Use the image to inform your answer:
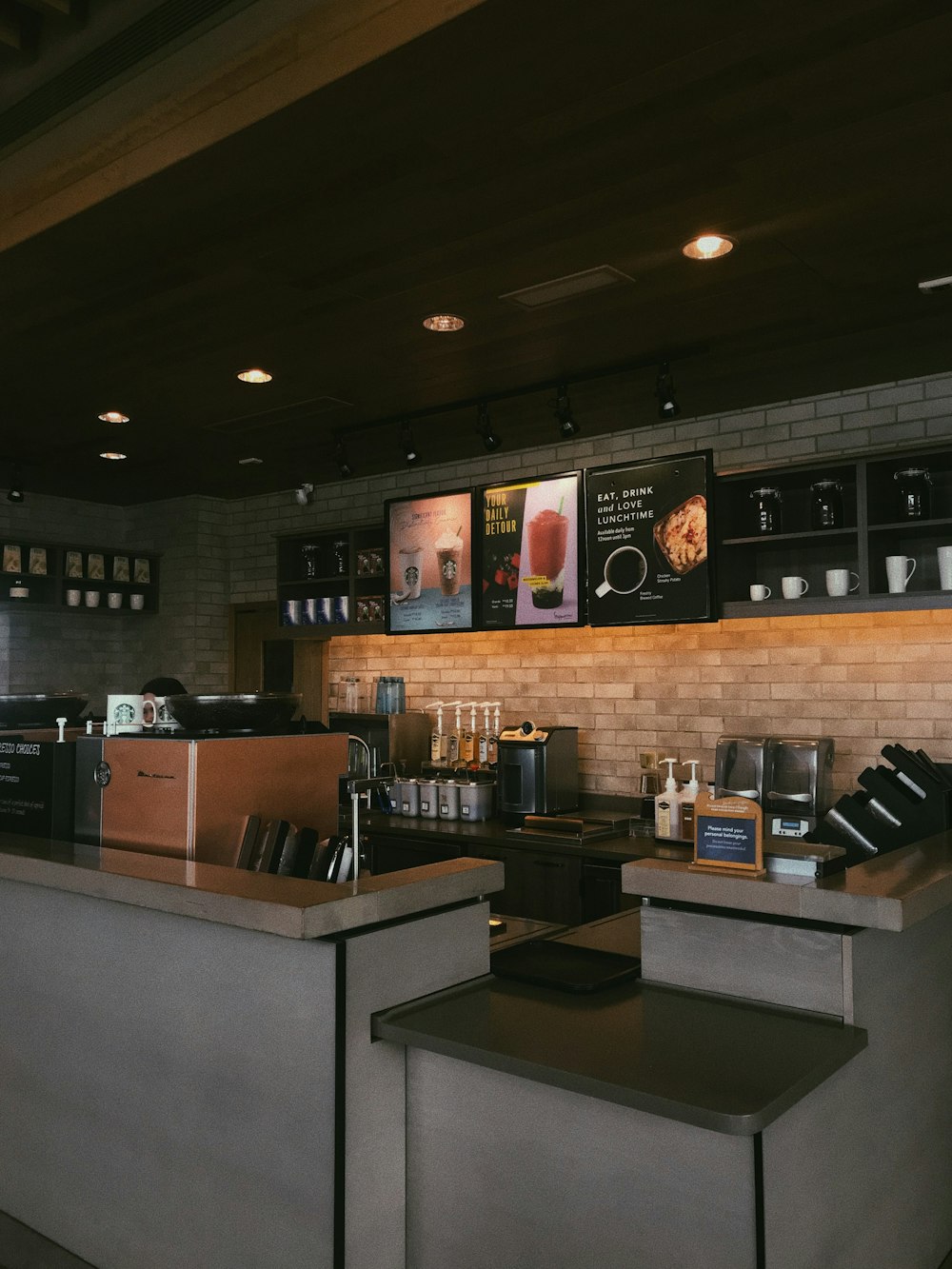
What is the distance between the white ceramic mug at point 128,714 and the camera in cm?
280

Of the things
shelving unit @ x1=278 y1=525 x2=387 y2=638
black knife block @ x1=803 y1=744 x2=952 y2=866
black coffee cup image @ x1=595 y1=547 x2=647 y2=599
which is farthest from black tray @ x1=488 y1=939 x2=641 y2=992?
shelving unit @ x1=278 y1=525 x2=387 y2=638

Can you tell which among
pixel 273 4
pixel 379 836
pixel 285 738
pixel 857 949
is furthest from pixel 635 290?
pixel 379 836

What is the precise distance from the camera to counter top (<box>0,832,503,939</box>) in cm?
180

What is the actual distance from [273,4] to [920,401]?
9.44 feet

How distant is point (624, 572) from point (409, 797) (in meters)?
1.68

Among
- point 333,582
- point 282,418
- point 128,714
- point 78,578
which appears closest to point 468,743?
point 333,582

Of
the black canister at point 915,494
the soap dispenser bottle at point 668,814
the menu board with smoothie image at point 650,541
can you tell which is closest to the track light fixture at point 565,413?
the menu board with smoothie image at point 650,541

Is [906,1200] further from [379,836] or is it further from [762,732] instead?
[379,836]

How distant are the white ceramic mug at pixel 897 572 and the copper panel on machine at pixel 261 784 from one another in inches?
87.4

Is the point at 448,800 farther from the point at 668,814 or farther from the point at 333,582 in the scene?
the point at 333,582

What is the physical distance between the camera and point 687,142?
2.31 m

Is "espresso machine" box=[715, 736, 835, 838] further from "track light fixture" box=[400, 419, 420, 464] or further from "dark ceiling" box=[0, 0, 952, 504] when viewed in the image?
"track light fixture" box=[400, 419, 420, 464]

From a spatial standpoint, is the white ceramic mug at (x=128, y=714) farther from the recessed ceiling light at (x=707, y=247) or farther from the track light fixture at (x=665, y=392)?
the track light fixture at (x=665, y=392)

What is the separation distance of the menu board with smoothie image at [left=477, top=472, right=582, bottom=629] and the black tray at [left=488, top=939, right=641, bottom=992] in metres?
2.38
